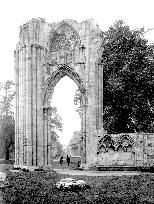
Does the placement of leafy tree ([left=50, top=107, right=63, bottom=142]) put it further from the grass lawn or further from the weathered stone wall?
the grass lawn

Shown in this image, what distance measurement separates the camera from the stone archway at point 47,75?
24391 mm

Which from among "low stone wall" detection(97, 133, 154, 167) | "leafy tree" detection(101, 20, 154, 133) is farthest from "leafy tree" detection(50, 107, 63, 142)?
"low stone wall" detection(97, 133, 154, 167)

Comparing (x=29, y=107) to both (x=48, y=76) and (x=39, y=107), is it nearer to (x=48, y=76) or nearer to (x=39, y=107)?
(x=39, y=107)

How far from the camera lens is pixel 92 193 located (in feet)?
43.0

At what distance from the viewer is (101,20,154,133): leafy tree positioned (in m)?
26.9

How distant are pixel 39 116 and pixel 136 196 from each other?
→ 1401cm

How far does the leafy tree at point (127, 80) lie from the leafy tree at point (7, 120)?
13.2 meters

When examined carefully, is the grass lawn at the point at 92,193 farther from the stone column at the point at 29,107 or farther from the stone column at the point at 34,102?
the stone column at the point at 34,102

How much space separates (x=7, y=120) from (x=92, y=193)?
27263 mm

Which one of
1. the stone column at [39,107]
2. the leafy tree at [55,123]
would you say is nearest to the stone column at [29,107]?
the stone column at [39,107]

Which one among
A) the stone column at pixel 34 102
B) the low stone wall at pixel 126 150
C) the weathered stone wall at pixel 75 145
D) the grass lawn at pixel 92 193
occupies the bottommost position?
the weathered stone wall at pixel 75 145

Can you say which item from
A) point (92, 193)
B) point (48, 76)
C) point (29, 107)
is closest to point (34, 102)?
point (29, 107)

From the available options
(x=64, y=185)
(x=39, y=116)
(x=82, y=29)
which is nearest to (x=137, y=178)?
(x=64, y=185)

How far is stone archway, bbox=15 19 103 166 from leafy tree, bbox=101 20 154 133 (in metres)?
2.09
